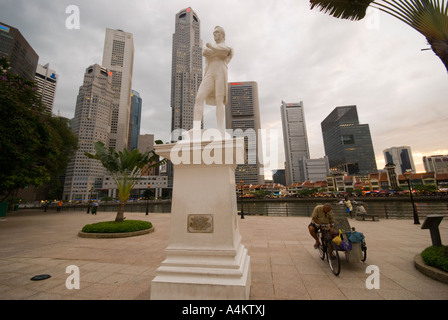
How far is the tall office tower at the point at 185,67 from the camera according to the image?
10525 cm

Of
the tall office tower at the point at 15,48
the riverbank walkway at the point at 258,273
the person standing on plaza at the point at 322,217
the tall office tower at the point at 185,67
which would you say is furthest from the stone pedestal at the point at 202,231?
the tall office tower at the point at 185,67

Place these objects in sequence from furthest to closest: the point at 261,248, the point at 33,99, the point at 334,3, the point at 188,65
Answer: the point at 188,65 → the point at 33,99 → the point at 261,248 → the point at 334,3

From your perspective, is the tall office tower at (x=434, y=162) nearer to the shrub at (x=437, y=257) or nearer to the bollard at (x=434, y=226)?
the bollard at (x=434, y=226)

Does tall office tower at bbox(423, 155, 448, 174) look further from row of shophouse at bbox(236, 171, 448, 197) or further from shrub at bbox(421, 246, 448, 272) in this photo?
shrub at bbox(421, 246, 448, 272)

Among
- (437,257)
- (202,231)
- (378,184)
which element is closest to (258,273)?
(202,231)

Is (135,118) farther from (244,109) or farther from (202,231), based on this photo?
(202,231)

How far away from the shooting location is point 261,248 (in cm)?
573

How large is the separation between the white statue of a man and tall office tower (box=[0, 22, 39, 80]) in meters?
60.5

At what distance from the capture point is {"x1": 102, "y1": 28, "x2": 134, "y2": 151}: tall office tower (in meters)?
116
